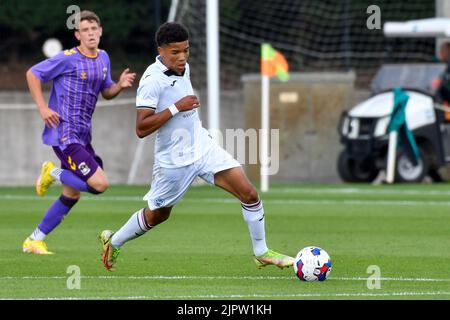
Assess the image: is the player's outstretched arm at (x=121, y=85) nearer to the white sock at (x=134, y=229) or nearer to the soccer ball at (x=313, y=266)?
the white sock at (x=134, y=229)

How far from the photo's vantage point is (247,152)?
2609cm

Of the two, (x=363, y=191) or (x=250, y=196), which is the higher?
(x=250, y=196)

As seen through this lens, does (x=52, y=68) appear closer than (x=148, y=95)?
No

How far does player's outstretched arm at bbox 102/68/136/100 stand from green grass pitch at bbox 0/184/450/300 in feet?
4.89

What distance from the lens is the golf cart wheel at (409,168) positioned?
23.2 metres

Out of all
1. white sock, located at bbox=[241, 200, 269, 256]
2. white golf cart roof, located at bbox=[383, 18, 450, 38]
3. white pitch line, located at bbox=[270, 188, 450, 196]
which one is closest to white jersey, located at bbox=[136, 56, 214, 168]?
white sock, located at bbox=[241, 200, 269, 256]

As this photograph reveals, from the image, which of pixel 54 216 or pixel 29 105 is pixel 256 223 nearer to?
pixel 54 216

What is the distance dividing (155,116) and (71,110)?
7.50 feet

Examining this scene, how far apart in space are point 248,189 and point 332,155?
14.9 meters

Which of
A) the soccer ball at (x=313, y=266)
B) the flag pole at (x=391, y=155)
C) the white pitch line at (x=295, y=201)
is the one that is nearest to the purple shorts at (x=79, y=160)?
the soccer ball at (x=313, y=266)

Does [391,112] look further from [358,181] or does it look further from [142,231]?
[142,231]

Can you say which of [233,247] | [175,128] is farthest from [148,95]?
[233,247]

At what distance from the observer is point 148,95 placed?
416 inches

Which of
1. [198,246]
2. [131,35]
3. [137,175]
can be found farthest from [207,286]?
[131,35]
